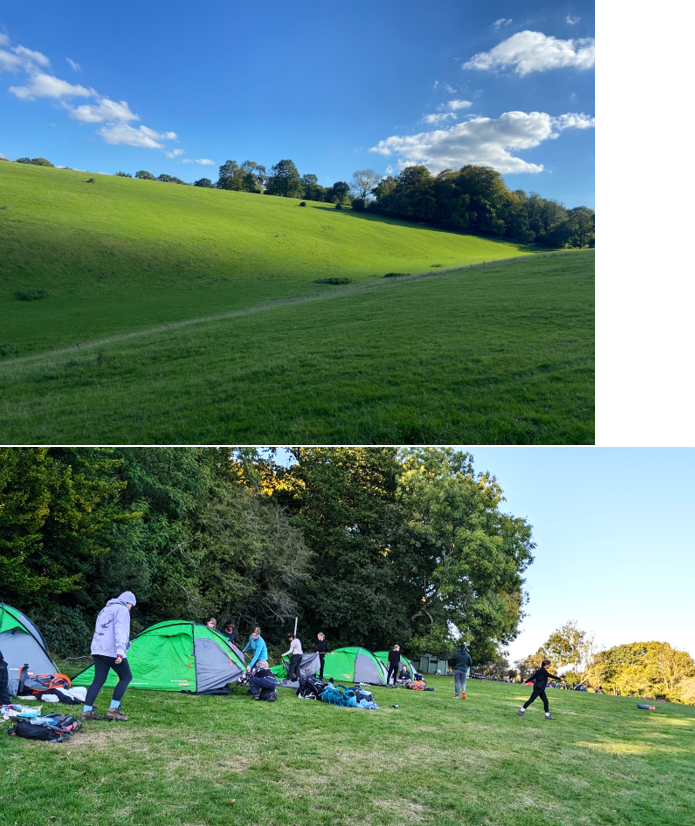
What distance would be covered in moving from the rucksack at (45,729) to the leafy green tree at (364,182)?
351ft

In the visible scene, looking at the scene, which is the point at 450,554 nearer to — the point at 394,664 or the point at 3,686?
the point at 394,664

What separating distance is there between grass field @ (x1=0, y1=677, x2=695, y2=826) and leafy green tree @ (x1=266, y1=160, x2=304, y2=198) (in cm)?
12023

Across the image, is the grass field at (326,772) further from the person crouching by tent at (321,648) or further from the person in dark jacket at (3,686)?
the person crouching by tent at (321,648)

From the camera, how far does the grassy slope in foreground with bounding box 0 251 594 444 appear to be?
1359 cm

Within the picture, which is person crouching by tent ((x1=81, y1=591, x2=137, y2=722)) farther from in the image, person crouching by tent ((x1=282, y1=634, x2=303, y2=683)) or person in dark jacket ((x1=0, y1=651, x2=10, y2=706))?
person crouching by tent ((x1=282, y1=634, x2=303, y2=683))

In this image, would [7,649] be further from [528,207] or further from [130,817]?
[528,207]

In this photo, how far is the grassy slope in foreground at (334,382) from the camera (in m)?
13.6

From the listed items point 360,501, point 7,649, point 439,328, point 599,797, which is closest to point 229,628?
point 7,649

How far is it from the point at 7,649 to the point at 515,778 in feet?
30.6

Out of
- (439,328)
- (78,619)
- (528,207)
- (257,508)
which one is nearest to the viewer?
(78,619)

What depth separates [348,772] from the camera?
22.1 feet

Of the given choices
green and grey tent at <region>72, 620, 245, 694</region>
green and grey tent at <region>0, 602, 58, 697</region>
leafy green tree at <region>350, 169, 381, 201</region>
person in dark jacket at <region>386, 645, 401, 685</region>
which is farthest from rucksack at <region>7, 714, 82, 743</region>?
leafy green tree at <region>350, 169, 381, 201</region>

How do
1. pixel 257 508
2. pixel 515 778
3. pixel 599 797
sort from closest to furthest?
pixel 599 797
pixel 515 778
pixel 257 508

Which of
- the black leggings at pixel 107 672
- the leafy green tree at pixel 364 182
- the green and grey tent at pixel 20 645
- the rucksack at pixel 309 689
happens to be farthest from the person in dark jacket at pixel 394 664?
the leafy green tree at pixel 364 182
